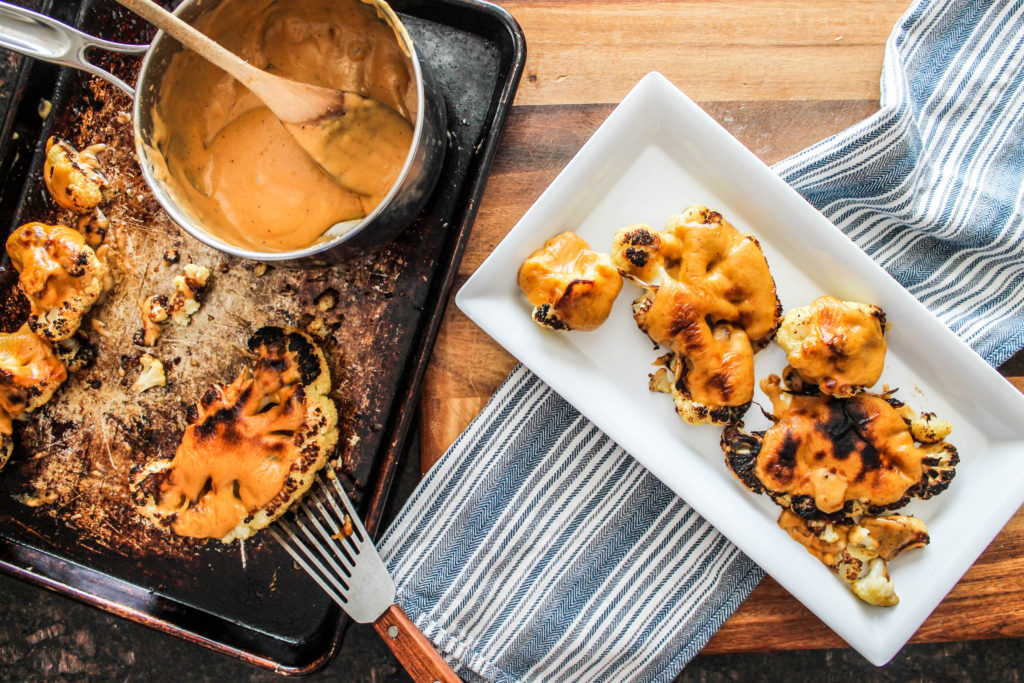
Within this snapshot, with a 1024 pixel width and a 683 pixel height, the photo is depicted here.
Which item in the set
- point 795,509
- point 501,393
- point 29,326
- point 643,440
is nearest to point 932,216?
point 795,509

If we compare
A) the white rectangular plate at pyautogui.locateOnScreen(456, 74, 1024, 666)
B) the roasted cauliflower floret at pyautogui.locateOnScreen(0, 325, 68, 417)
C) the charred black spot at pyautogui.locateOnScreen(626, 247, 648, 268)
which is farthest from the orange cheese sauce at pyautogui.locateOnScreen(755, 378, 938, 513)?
the roasted cauliflower floret at pyautogui.locateOnScreen(0, 325, 68, 417)

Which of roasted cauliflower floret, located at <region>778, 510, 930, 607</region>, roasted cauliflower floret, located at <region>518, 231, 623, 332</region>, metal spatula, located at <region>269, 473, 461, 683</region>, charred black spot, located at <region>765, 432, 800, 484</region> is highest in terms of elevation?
roasted cauliflower floret, located at <region>518, 231, 623, 332</region>

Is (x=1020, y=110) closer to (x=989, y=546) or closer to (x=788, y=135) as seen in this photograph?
(x=788, y=135)

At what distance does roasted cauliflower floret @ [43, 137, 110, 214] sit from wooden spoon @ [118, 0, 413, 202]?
0.45m

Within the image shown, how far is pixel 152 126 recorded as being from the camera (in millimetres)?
1385

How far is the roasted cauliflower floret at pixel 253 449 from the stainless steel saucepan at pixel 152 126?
261mm

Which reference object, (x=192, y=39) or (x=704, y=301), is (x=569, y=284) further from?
(x=192, y=39)

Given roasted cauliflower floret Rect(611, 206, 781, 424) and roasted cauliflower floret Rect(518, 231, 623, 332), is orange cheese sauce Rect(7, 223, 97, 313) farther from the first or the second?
roasted cauliflower floret Rect(611, 206, 781, 424)

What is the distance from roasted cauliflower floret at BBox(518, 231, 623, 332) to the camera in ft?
4.67

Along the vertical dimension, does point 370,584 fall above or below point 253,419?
below

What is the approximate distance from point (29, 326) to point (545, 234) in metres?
1.22

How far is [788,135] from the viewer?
165 centimetres

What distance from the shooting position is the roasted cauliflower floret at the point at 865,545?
1465mm

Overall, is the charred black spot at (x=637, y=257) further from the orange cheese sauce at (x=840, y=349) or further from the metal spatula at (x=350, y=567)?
the metal spatula at (x=350, y=567)
